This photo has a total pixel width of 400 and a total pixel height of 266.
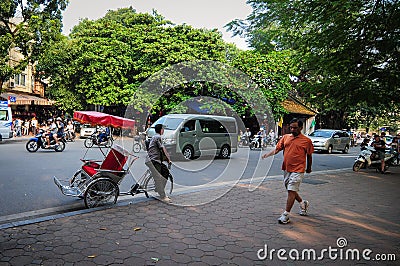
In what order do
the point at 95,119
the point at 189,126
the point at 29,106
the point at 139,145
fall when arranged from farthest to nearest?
the point at 29,106 < the point at 139,145 < the point at 189,126 < the point at 95,119

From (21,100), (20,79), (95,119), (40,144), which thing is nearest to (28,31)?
(21,100)

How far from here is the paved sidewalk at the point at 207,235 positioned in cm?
388

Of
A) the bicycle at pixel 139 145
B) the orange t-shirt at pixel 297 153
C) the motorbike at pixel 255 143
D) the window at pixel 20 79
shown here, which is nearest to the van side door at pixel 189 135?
the bicycle at pixel 139 145

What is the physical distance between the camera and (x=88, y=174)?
241 inches

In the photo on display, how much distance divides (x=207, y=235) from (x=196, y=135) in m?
8.87

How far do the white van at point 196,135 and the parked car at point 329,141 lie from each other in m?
8.53

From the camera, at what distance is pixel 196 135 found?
528 inches

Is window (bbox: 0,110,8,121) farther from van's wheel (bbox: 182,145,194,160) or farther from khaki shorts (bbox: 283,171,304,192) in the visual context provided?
khaki shorts (bbox: 283,171,304,192)

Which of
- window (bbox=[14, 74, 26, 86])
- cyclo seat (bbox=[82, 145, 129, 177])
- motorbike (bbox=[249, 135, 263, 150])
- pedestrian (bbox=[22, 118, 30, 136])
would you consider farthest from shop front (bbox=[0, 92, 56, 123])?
cyclo seat (bbox=[82, 145, 129, 177])

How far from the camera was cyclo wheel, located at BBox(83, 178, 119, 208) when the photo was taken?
19.0ft

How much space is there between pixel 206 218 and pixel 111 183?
190cm

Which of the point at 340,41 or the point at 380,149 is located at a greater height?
the point at 340,41

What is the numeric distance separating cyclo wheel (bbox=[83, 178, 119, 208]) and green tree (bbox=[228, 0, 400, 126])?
22.5ft

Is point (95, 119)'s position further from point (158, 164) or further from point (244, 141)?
point (244, 141)
